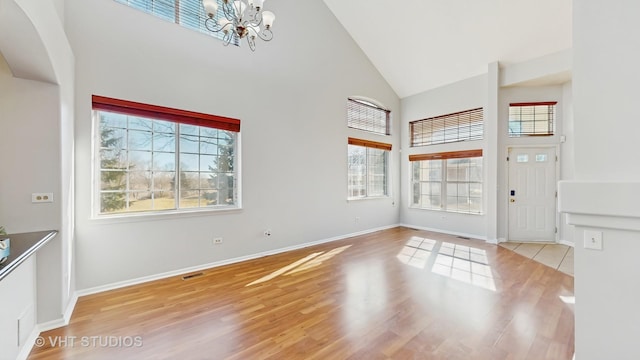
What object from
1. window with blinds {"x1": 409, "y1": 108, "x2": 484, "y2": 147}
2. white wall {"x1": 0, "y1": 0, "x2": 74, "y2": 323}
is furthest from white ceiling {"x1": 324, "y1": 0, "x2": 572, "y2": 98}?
white wall {"x1": 0, "y1": 0, "x2": 74, "y2": 323}

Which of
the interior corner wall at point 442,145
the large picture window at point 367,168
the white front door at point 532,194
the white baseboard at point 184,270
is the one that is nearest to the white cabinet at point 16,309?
the white baseboard at point 184,270

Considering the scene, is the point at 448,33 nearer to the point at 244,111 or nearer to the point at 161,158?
the point at 244,111

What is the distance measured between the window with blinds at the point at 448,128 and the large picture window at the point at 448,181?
37 cm

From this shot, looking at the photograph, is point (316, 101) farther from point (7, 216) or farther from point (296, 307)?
point (7, 216)

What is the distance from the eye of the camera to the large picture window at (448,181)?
5.68m

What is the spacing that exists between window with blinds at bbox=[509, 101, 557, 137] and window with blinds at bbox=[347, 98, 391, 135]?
2.68 metres

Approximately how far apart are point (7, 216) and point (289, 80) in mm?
3941

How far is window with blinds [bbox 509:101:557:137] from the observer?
5234 mm

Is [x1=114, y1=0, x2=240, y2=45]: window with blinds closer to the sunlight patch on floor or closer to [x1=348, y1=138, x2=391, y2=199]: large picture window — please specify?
[x1=348, y1=138, x2=391, y2=199]: large picture window

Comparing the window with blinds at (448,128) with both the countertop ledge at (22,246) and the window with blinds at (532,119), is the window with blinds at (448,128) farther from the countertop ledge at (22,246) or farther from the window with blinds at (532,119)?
the countertop ledge at (22,246)

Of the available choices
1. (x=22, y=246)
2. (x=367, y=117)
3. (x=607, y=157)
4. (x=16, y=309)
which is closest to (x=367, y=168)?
(x=367, y=117)

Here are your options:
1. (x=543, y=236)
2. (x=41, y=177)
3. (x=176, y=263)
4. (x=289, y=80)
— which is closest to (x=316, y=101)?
(x=289, y=80)

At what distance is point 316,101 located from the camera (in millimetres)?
5160

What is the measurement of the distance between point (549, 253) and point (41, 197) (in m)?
7.01
